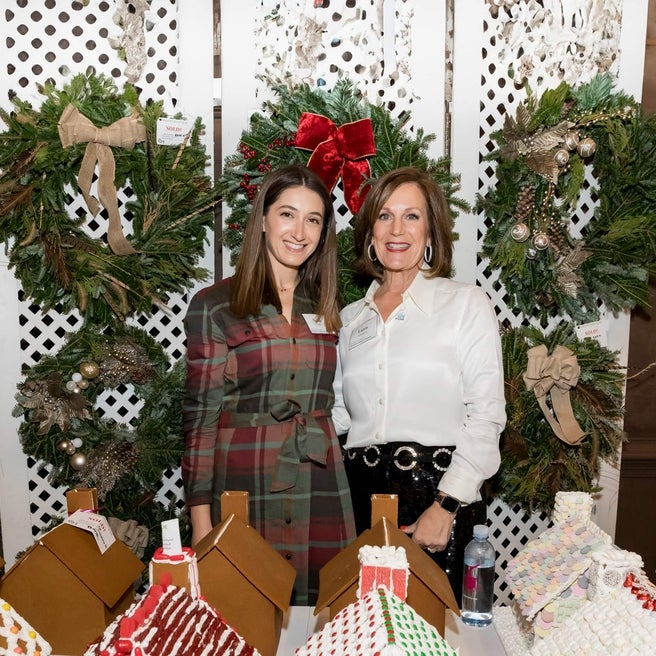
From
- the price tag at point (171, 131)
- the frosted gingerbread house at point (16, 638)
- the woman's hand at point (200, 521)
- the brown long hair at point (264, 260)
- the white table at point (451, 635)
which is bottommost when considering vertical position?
the woman's hand at point (200, 521)

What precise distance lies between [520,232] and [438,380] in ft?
2.54

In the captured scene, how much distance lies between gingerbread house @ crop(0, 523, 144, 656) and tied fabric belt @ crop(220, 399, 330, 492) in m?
0.74

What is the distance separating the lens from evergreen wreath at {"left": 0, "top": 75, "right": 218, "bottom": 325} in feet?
7.75

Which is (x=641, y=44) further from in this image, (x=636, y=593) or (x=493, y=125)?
(x=636, y=593)

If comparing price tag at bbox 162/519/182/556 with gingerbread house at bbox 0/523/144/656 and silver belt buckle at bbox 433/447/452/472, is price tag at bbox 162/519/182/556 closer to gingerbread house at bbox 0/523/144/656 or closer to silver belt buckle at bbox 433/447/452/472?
gingerbread house at bbox 0/523/144/656

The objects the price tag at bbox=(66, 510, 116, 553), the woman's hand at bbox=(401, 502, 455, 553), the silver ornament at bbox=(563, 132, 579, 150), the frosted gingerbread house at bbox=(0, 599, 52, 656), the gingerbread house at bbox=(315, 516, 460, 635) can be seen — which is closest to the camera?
the frosted gingerbread house at bbox=(0, 599, 52, 656)

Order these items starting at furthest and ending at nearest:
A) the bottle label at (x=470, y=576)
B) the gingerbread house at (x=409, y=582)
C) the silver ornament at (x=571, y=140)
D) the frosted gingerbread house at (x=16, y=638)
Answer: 1. the silver ornament at (x=571, y=140)
2. the bottle label at (x=470, y=576)
3. the gingerbread house at (x=409, y=582)
4. the frosted gingerbread house at (x=16, y=638)

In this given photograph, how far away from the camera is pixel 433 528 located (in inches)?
76.4

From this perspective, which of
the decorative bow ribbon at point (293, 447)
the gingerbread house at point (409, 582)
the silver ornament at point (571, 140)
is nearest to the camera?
the gingerbread house at point (409, 582)

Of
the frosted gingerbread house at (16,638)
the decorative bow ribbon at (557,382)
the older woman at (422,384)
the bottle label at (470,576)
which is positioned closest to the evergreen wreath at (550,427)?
the decorative bow ribbon at (557,382)

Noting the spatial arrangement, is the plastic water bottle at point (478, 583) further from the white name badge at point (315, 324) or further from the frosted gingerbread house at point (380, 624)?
the white name badge at point (315, 324)

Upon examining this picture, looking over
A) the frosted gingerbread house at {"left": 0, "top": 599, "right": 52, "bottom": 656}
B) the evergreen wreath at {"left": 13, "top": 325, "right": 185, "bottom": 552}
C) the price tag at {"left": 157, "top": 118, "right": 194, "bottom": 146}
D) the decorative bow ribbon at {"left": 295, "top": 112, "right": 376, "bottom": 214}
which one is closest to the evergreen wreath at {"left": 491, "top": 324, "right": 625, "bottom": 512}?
the decorative bow ribbon at {"left": 295, "top": 112, "right": 376, "bottom": 214}

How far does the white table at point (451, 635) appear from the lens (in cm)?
134

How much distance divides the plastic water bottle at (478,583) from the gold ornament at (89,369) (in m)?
1.49
